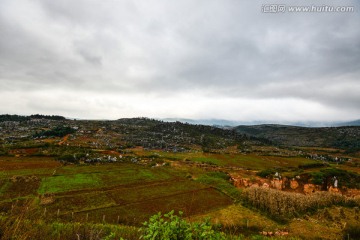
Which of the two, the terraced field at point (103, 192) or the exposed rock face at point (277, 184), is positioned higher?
the terraced field at point (103, 192)

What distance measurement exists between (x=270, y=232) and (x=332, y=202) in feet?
70.7

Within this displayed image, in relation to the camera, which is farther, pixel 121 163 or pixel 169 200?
pixel 121 163

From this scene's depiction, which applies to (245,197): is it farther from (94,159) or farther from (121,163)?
(94,159)

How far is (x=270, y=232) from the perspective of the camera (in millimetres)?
31578

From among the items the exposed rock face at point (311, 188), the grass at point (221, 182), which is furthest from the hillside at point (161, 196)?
the grass at point (221, 182)

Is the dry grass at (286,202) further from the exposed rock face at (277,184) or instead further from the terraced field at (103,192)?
the exposed rock face at (277,184)

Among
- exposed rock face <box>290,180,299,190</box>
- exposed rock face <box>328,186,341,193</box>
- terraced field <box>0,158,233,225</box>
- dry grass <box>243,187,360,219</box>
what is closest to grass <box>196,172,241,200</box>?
terraced field <box>0,158,233,225</box>

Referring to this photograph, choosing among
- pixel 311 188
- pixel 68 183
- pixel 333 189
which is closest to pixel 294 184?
pixel 311 188

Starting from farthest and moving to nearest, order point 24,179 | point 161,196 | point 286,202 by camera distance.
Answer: point 24,179 < point 161,196 < point 286,202

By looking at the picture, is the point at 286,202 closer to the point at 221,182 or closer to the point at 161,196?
the point at 221,182

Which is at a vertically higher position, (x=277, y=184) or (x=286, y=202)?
(x=286, y=202)

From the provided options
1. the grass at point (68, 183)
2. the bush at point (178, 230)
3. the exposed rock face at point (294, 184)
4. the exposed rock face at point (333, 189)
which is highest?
the bush at point (178, 230)

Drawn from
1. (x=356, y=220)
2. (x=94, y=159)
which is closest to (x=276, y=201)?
(x=356, y=220)

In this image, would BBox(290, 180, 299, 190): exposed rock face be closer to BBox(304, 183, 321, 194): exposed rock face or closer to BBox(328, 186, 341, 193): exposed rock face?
BBox(304, 183, 321, 194): exposed rock face
